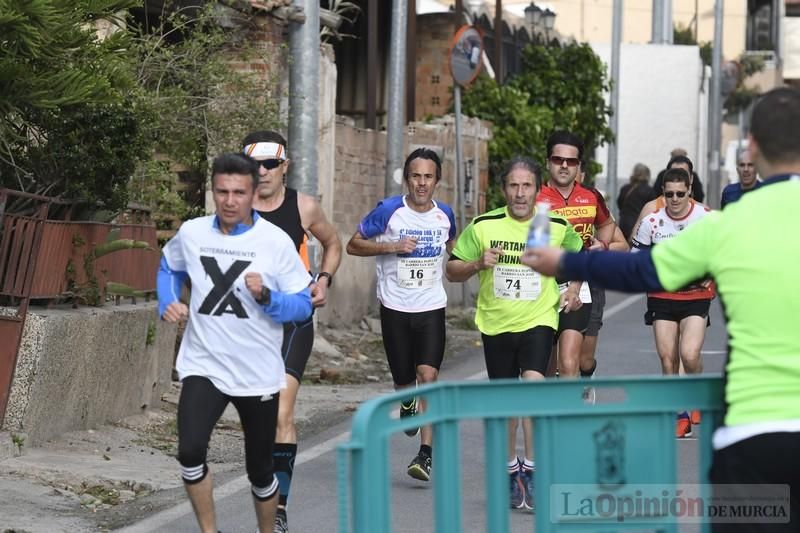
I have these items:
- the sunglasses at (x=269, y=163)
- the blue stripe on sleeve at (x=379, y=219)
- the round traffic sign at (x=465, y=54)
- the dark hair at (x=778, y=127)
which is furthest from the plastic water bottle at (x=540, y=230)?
the round traffic sign at (x=465, y=54)

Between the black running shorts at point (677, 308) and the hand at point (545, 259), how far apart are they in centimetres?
661

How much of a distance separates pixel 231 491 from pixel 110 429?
1755 millimetres

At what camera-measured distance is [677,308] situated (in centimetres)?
1115

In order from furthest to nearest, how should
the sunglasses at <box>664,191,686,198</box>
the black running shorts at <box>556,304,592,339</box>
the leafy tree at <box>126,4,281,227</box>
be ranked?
the leafy tree at <box>126,4,281,227</box>
the sunglasses at <box>664,191,686,198</box>
the black running shorts at <box>556,304,592,339</box>

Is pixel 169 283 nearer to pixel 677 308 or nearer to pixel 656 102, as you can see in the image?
pixel 677 308

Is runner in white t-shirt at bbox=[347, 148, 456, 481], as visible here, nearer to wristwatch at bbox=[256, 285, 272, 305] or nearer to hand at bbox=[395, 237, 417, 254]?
hand at bbox=[395, 237, 417, 254]

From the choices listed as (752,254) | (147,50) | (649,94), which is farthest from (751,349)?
(649,94)

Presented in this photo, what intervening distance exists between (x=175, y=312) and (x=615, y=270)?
2521 mm

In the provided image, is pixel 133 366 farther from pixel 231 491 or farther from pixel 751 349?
pixel 751 349

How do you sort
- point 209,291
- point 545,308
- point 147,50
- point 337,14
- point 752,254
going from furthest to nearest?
point 337,14
point 147,50
point 545,308
point 209,291
point 752,254

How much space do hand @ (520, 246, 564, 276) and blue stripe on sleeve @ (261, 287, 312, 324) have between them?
6.98 feet

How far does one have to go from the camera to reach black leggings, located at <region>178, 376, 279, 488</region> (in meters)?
6.56

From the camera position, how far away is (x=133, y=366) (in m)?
11.0

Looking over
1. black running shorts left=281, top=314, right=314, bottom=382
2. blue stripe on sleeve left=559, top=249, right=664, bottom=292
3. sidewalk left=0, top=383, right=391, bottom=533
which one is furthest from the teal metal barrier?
sidewalk left=0, top=383, right=391, bottom=533
